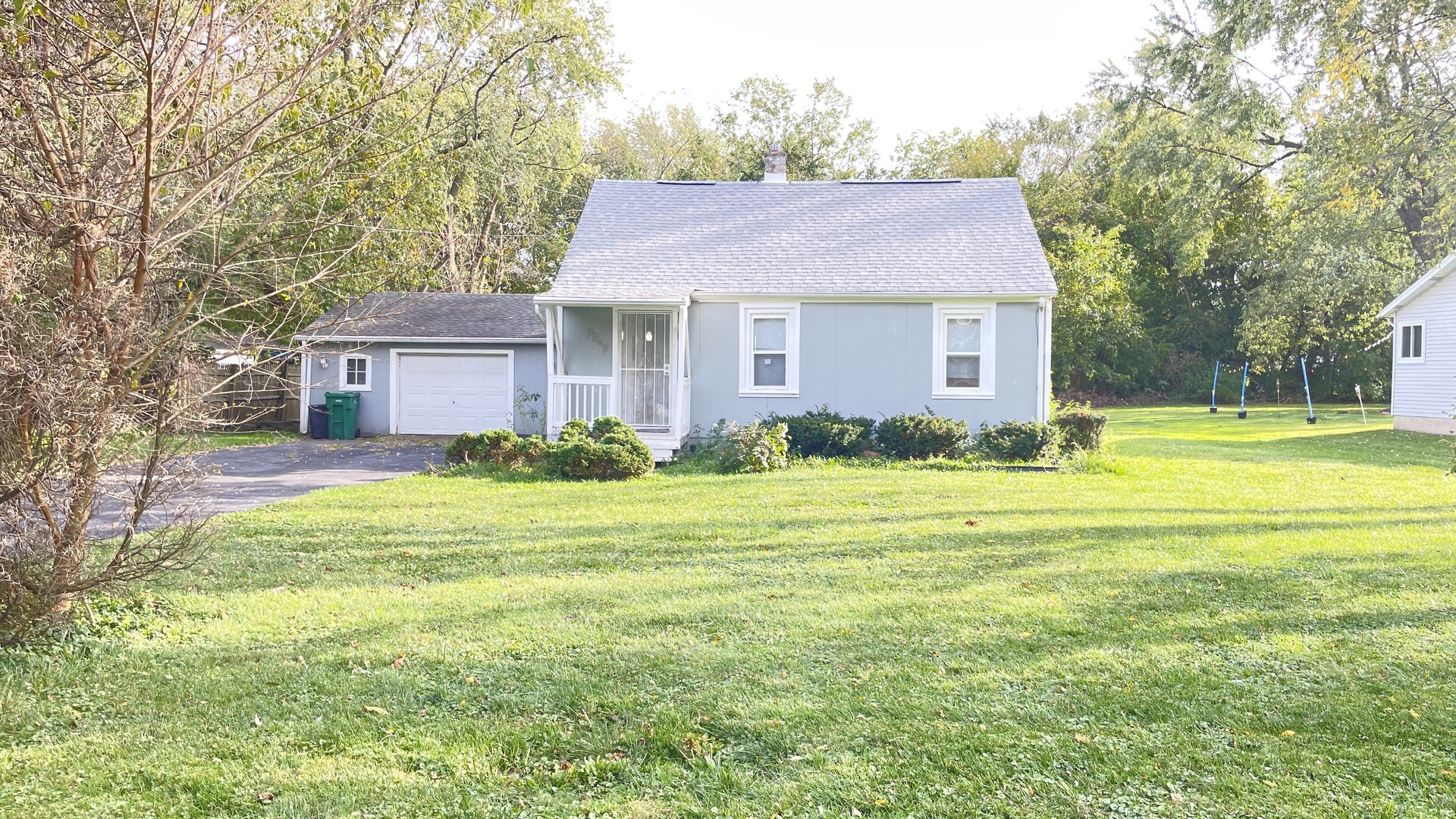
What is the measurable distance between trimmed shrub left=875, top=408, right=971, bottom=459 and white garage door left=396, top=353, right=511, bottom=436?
9389 mm

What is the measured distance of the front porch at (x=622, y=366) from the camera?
1483 cm

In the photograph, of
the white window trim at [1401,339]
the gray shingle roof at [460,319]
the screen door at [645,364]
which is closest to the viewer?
the screen door at [645,364]

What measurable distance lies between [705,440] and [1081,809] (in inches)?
496

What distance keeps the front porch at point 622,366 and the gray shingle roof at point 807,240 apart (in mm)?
621

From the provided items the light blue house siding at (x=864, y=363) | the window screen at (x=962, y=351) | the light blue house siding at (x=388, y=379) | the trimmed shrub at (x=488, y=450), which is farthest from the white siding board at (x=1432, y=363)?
the light blue house siding at (x=388, y=379)

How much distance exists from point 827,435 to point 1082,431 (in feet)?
13.8

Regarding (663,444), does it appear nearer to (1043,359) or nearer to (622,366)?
(622,366)

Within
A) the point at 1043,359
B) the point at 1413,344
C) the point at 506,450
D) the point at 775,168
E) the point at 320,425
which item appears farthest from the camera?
the point at 1413,344

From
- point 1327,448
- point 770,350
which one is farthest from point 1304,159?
point 770,350

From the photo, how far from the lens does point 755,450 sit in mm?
13258

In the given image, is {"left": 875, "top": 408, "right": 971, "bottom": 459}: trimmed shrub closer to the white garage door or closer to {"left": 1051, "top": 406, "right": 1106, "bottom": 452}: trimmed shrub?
{"left": 1051, "top": 406, "right": 1106, "bottom": 452}: trimmed shrub

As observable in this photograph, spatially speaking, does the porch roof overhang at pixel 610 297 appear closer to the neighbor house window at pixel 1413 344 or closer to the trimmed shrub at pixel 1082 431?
the trimmed shrub at pixel 1082 431

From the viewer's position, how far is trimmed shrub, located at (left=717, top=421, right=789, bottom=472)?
13.2 metres

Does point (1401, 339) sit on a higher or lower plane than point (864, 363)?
higher
